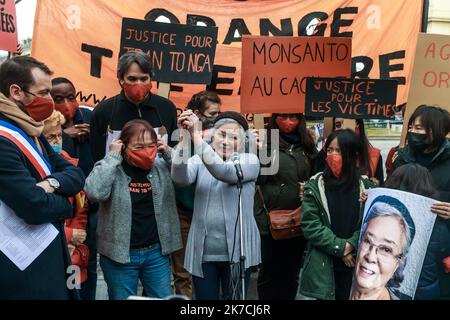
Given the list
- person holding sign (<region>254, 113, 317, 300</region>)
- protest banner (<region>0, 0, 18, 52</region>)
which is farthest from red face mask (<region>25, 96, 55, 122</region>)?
protest banner (<region>0, 0, 18, 52</region>)

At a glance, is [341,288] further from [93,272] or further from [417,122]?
[93,272]

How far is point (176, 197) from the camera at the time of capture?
3955 mm

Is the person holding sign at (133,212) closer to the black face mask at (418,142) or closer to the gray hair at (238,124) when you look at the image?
the gray hair at (238,124)

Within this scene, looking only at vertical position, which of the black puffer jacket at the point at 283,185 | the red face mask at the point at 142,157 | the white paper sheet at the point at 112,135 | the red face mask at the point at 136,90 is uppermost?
the red face mask at the point at 136,90

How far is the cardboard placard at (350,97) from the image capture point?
14.7 ft

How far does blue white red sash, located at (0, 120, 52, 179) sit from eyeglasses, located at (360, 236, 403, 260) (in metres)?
1.84

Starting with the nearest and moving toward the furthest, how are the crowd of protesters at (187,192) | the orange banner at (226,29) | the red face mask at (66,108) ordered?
the crowd of protesters at (187,192), the red face mask at (66,108), the orange banner at (226,29)

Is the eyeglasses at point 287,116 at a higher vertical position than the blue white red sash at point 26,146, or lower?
higher

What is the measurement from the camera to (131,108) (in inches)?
159

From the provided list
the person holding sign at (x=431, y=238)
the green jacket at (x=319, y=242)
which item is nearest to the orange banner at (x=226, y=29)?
the green jacket at (x=319, y=242)

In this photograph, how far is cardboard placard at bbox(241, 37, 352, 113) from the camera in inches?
178

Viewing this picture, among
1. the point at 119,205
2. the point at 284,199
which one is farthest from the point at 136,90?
the point at 284,199

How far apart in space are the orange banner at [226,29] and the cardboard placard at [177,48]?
32.5 inches

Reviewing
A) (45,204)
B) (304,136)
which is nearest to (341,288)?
(304,136)
